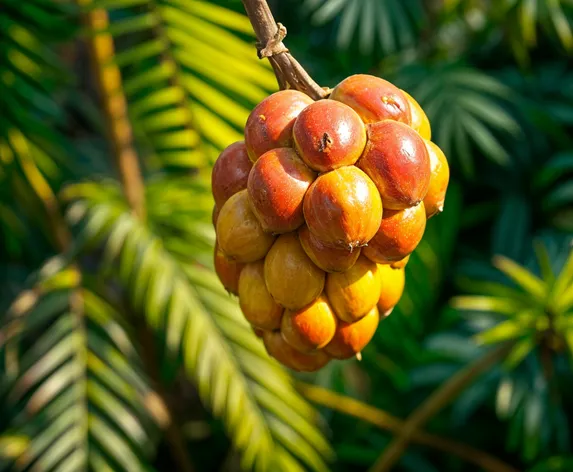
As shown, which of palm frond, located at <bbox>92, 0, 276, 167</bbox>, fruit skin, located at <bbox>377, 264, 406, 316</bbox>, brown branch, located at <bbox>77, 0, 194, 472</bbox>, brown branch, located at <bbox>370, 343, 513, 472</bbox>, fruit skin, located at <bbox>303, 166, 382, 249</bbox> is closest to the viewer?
fruit skin, located at <bbox>303, 166, 382, 249</bbox>

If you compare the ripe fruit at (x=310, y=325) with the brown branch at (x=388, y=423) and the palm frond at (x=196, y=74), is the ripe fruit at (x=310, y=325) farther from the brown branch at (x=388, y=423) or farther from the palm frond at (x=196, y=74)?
→ the brown branch at (x=388, y=423)

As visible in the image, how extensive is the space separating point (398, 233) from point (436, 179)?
0.23 feet

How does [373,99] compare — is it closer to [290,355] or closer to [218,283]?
[290,355]

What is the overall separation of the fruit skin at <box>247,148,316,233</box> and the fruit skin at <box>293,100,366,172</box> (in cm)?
1

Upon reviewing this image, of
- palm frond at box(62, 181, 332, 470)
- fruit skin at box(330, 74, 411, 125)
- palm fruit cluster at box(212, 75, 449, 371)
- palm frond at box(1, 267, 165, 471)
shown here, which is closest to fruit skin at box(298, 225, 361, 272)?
palm fruit cluster at box(212, 75, 449, 371)

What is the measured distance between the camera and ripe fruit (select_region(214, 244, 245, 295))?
62 centimetres

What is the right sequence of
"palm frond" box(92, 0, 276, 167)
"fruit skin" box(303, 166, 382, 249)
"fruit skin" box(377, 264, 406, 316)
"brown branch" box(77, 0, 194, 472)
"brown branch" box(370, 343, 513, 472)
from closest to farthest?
"fruit skin" box(303, 166, 382, 249) < "fruit skin" box(377, 264, 406, 316) < "brown branch" box(370, 343, 513, 472) < "palm frond" box(92, 0, 276, 167) < "brown branch" box(77, 0, 194, 472)

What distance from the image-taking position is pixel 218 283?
128cm

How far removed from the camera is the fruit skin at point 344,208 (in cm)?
51

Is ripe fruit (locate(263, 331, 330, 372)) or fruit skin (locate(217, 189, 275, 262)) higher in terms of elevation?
fruit skin (locate(217, 189, 275, 262))

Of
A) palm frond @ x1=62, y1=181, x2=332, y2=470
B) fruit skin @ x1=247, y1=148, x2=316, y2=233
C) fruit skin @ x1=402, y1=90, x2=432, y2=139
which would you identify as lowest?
palm frond @ x1=62, y1=181, x2=332, y2=470

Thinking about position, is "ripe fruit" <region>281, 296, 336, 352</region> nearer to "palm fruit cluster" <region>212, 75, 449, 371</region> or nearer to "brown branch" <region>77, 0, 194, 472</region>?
"palm fruit cluster" <region>212, 75, 449, 371</region>

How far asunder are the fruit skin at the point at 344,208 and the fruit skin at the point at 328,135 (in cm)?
1

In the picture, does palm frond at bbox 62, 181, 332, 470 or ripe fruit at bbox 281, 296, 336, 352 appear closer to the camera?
ripe fruit at bbox 281, 296, 336, 352
